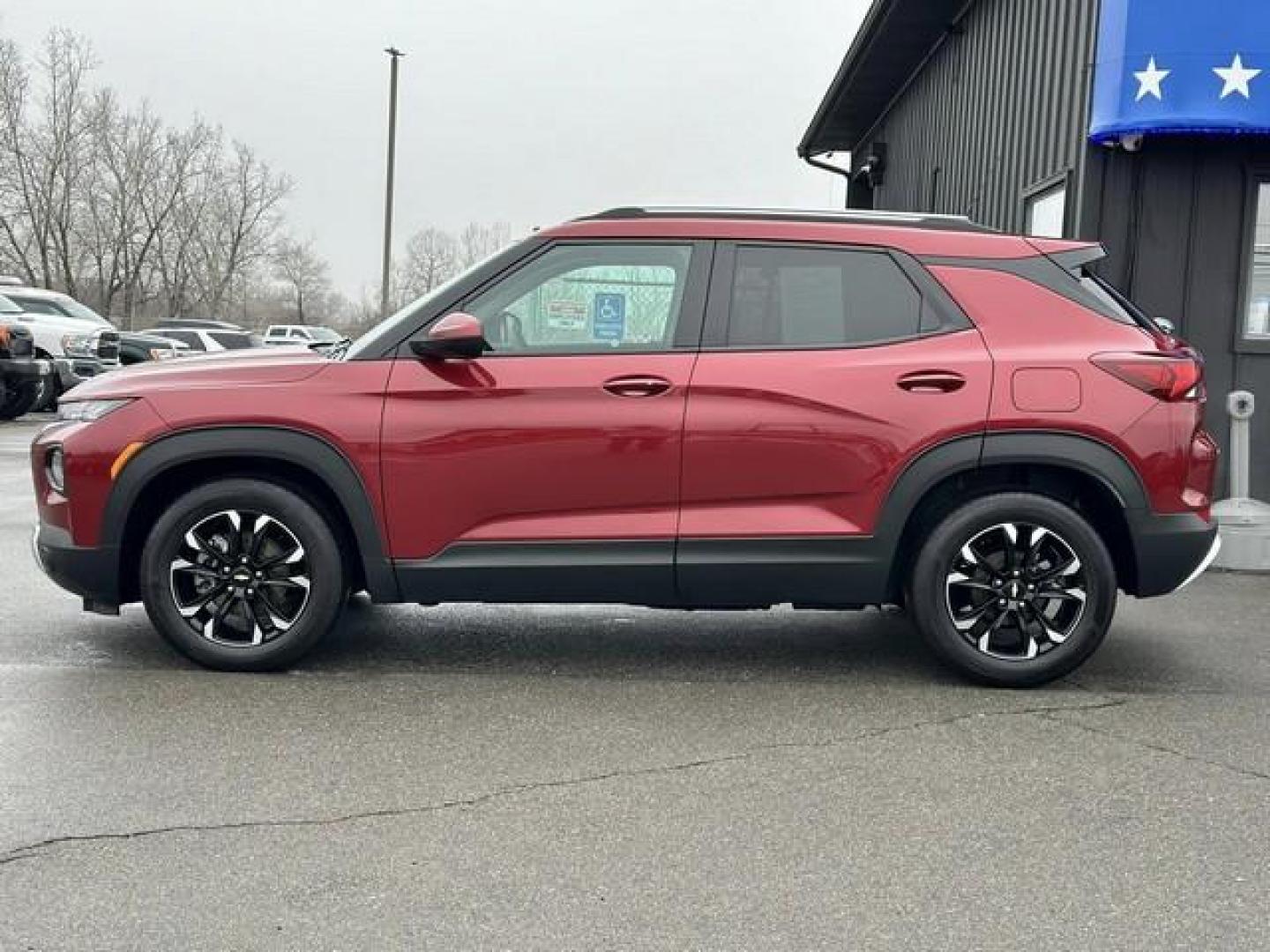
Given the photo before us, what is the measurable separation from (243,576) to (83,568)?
2.01ft

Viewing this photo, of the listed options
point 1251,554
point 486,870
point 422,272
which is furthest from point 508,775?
point 422,272

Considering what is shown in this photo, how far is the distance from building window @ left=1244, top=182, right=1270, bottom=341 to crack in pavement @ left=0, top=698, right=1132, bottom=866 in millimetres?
5134

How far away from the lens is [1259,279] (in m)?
8.77

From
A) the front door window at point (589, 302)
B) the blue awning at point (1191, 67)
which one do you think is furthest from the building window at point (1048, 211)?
the front door window at point (589, 302)

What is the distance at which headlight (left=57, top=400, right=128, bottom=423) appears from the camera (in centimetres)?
474

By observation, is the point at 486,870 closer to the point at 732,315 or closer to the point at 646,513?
the point at 646,513

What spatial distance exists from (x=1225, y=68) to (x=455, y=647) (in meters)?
6.33

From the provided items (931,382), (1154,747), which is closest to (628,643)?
(931,382)

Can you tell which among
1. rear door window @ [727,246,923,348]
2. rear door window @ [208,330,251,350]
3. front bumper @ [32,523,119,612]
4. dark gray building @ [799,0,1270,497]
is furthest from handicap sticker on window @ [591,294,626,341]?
rear door window @ [208,330,251,350]

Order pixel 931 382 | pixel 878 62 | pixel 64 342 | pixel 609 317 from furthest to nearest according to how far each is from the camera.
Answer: pixel 64 342
pixel 878 62
pixel 609 317
pixel 931 382

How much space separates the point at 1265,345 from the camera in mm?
8680

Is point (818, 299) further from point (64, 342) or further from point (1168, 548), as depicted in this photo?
point (64, 342)

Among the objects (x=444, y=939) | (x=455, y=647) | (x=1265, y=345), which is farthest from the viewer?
(x=1265, y=345)

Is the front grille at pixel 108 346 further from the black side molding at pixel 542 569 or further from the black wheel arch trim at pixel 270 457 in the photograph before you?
the black side molding at pixel 542 569
